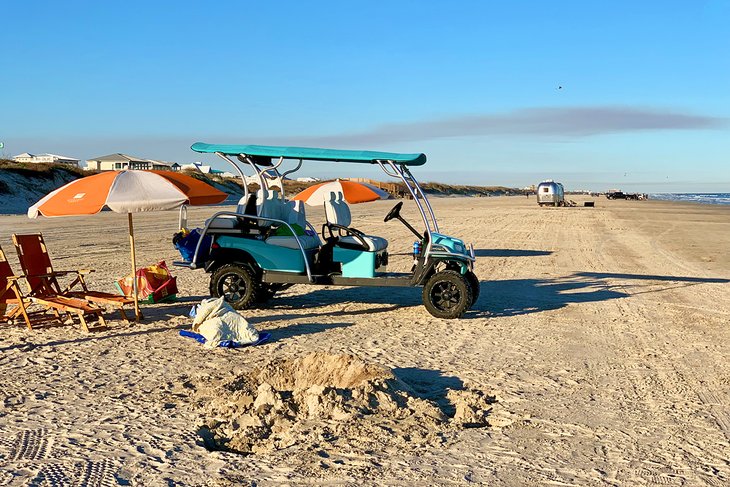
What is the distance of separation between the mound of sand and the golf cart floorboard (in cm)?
334

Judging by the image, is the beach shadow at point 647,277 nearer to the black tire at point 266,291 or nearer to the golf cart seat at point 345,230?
the golf cart seat at point 345,230

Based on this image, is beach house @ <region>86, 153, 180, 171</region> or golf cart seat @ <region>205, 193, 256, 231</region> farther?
beach house @ <region>86, 153, 180, 171</region>

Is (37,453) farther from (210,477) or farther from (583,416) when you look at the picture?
(583,416)

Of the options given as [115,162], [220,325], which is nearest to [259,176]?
[220,325]

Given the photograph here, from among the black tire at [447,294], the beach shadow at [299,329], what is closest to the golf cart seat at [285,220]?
the beach shadow at [299,329]

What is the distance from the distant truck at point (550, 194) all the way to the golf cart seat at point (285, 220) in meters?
51.6

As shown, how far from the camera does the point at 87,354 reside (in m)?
7.62

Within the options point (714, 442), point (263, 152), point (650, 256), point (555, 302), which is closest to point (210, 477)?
point (714, 442)

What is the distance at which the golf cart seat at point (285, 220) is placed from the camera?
400 inches

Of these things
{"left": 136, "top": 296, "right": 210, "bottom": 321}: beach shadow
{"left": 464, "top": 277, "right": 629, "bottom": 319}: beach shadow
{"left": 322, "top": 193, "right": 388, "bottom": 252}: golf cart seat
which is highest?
{"left": 322, "top": 193, "right": 388, "bottom": 252}: golf cart seat

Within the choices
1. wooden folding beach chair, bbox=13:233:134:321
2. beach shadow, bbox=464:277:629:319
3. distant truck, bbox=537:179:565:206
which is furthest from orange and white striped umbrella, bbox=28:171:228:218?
distant truck, bbox=537:179:565:206

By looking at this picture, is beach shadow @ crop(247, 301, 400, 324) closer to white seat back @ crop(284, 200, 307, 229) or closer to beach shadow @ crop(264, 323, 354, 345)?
beach shadow @ crop(264, 323, 354, 345)

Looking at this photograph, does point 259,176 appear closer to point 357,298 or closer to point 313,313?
point 313,313

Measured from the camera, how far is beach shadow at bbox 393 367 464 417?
6121 mm
